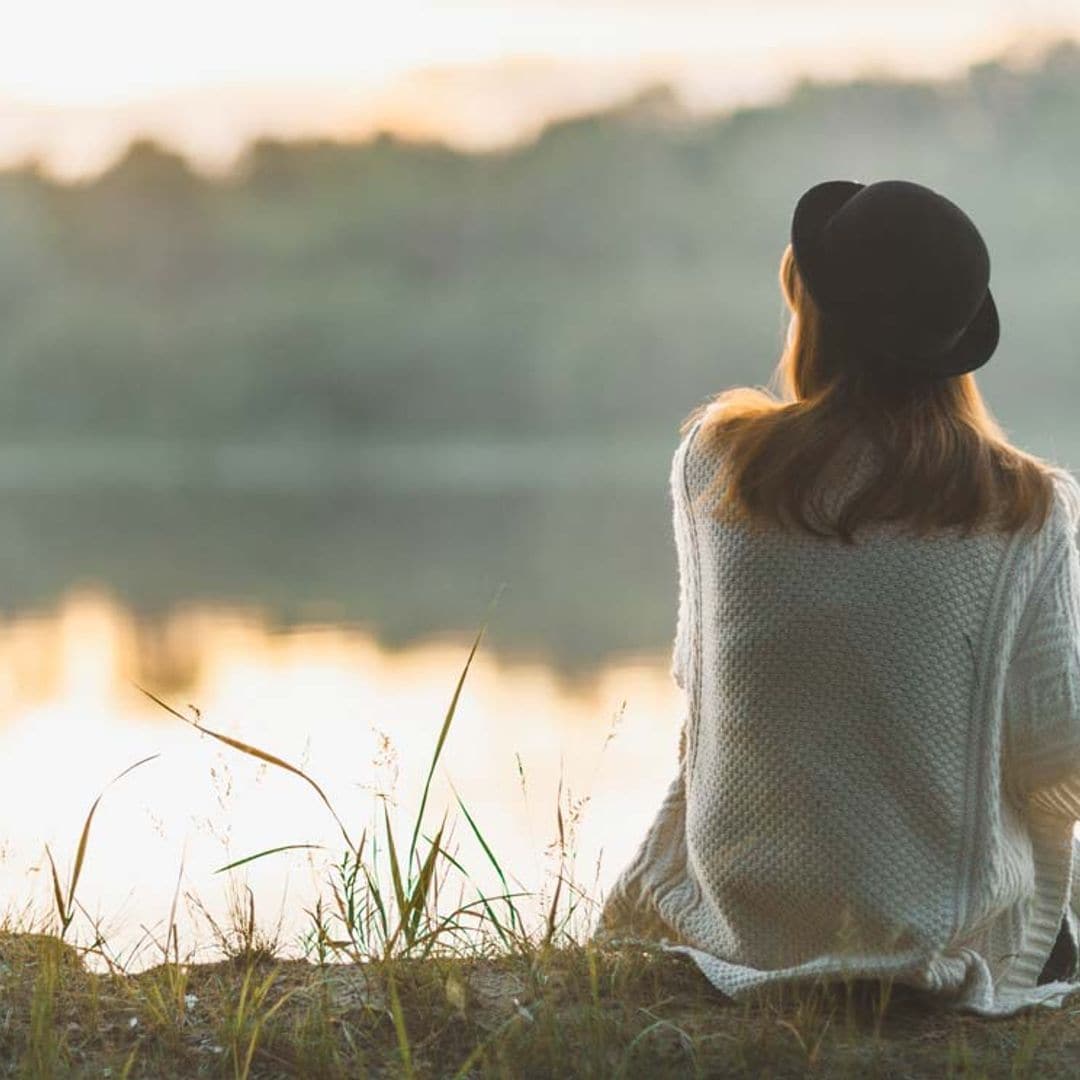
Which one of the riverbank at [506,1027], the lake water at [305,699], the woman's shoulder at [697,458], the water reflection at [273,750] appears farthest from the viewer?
the lake water at [305,699]

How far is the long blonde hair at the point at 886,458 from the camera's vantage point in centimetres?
210

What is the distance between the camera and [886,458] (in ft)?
6.89

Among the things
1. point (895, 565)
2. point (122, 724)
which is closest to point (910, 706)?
point (895, 565)

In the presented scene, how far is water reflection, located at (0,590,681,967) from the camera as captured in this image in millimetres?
4293

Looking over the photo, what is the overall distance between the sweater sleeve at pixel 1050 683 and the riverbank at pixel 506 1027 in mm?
314

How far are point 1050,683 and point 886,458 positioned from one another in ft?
1.13

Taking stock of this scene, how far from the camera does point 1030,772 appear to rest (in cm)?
219

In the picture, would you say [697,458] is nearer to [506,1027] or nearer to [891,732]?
[891,732]

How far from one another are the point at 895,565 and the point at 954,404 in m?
0.22

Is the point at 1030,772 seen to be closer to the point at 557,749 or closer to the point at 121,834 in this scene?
the point at 121,834

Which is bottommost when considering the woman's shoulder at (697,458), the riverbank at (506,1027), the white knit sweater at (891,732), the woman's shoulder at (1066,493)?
the riverbank at (506,1027)

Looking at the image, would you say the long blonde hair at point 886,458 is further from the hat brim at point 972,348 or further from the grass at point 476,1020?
the grass at point 476,1020

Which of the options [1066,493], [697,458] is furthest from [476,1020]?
[1066,493]

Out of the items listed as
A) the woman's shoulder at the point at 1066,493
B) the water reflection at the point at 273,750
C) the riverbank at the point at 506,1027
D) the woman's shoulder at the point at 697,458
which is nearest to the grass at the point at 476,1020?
the riverbank at the point at 506,1027
